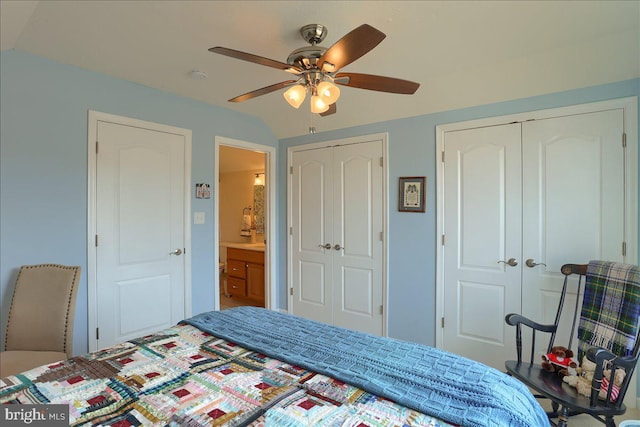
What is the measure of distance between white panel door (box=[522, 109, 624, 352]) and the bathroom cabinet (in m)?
3.10

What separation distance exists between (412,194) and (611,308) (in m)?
1.60

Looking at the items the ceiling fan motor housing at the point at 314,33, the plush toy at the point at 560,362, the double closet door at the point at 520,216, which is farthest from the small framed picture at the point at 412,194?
the ceiling fan motor housing at the point at 314,33

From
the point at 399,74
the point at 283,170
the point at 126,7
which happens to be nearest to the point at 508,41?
the point at 399,74

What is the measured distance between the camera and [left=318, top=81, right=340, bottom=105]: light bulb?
166 cm

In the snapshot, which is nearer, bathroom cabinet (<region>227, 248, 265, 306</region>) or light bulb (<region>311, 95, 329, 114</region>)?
light bulb (<region>311, 95, 329, 114</region>)

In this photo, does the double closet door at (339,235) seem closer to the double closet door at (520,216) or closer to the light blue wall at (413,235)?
the light blue wall at (413,235)

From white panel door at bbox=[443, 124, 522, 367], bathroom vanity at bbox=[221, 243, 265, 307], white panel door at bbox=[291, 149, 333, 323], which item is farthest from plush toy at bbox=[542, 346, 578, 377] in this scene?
bathroom vanity at bbox=[221, 243, 265, 307]

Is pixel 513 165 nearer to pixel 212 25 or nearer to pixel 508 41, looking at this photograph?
pixel 508 41

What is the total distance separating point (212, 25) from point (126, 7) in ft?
1.47

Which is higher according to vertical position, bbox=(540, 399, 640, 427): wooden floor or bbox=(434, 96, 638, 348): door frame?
bbox=(434, 96, 638, 348): door frame

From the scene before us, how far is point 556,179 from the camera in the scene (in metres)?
2.40

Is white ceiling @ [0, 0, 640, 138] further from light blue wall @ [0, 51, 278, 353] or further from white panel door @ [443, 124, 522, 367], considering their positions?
white panel door @ [443, 124, 522, 367]

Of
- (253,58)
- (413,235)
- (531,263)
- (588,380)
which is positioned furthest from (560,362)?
(253,58)

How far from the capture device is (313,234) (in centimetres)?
375
